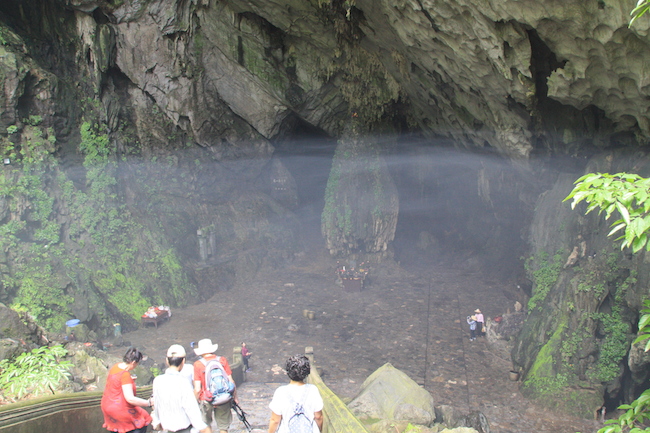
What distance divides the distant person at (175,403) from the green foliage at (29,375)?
6.59 feet

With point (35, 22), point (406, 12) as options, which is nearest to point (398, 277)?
point (406, 12)

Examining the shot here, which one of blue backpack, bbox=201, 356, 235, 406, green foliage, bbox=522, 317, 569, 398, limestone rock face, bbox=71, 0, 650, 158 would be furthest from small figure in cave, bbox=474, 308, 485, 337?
blue backpack, bbox=201, 356, 235, 406

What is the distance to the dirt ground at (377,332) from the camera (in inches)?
384

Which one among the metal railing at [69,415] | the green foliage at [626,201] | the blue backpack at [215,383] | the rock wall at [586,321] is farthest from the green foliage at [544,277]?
the blue backpack at [215,383]

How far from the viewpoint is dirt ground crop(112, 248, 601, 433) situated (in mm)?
9750

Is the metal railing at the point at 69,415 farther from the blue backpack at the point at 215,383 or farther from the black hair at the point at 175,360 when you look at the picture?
the black hair at the point at 175,360

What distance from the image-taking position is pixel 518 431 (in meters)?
8.28

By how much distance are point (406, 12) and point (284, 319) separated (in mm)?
8424

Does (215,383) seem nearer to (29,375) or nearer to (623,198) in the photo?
(29,375)

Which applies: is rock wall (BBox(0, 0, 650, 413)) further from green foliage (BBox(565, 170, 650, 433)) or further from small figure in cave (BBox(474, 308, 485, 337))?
green foliage (BBox(565, 170, 650, 433))

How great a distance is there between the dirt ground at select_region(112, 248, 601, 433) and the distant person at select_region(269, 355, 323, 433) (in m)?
3.96

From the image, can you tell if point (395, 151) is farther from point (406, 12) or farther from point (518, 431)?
point (518, 431)

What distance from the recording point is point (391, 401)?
6895mm

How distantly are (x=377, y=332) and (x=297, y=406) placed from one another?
956 centimetres
